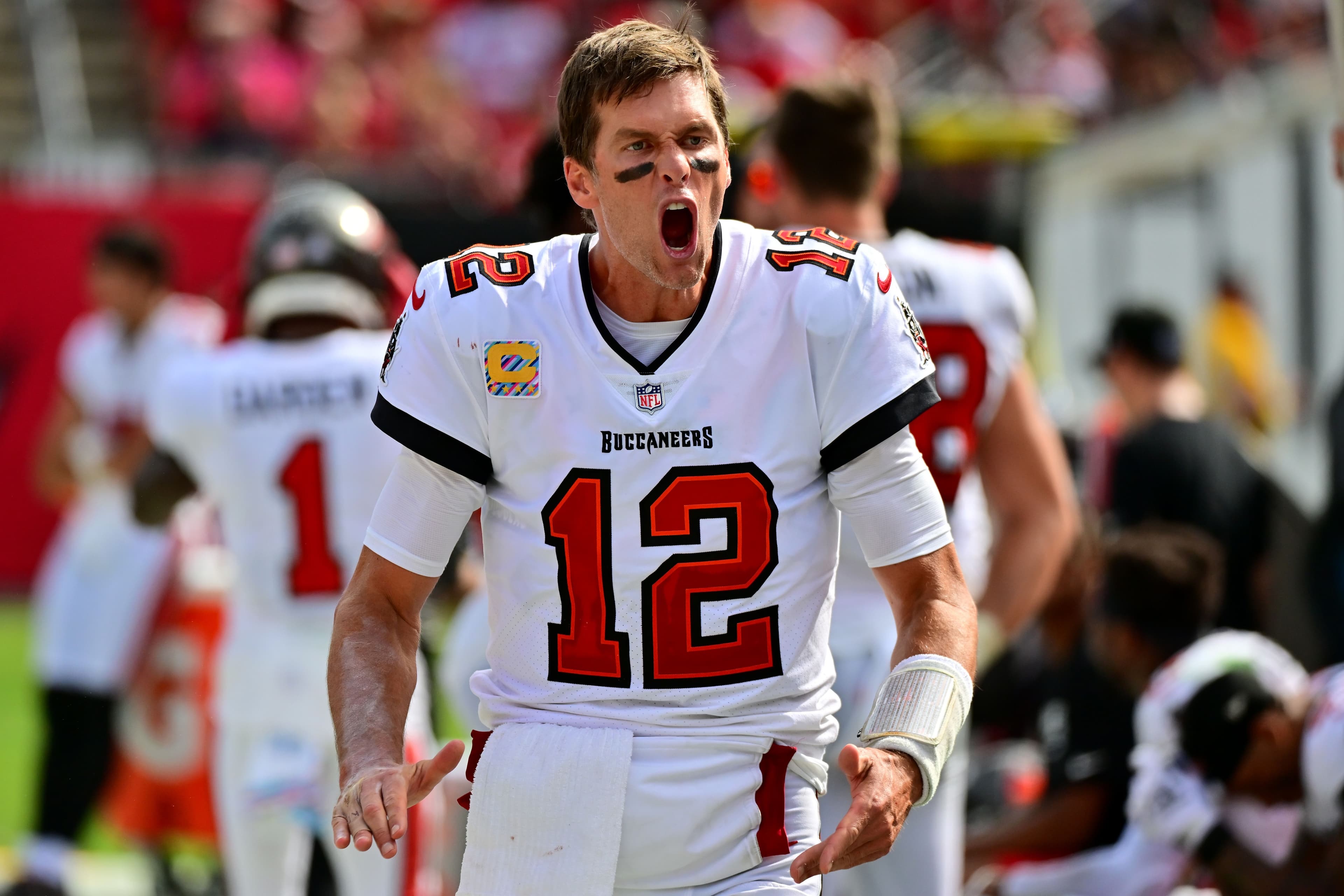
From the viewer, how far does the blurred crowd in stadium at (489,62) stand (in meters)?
15.4

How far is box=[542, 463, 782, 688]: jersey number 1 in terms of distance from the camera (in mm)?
2588

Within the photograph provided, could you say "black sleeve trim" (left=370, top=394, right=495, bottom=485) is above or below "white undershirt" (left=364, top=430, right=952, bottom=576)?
above

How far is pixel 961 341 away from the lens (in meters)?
3.95

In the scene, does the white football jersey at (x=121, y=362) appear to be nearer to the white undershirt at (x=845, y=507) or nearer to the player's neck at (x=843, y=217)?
the player's neck at (x=843, y=217)

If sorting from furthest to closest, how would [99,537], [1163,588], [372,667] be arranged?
[99,537] → [1163,588] → [372,667]

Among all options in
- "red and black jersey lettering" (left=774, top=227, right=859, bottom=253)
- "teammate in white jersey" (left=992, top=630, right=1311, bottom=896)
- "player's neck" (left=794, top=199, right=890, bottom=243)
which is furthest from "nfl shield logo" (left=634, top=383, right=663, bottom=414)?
"teammate in white jersey" (left=992, top=630, right=1311, bottom=896)

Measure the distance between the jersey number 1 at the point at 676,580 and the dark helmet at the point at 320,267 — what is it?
6.79 feet

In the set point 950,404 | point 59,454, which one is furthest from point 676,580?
point 59,454

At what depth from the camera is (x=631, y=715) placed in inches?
102

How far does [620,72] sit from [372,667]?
101 centimetres

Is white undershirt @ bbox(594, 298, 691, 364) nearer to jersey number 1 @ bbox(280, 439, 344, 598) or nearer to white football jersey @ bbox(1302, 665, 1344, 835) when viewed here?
jersey number 1 @ bbox(280, 439, 344, 598)

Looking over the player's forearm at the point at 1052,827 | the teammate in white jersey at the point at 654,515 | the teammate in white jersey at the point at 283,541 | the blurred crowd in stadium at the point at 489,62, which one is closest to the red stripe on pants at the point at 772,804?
the teammate in white jersey at the point at 654,515

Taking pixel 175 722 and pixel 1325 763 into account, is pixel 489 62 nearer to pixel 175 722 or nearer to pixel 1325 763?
pixel 175 722

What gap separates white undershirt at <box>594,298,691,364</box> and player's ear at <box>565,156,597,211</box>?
0.61 feet
